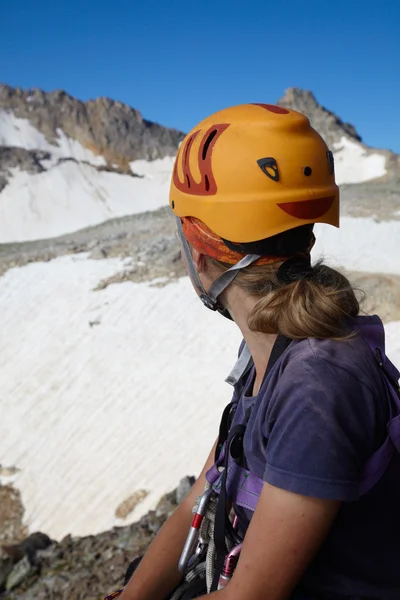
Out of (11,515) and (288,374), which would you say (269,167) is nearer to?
(288,374)

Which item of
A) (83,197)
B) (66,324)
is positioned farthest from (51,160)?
(66,324)

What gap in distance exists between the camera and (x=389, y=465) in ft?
5.26

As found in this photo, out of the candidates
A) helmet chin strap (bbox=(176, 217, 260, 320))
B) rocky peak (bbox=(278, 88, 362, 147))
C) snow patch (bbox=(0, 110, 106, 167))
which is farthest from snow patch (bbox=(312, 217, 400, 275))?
snow patch (bbox=(0, 110, 106, 167))

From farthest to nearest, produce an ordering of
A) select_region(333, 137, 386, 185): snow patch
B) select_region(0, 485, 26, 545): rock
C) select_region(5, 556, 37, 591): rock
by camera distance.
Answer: select_region(333, 137, 386, 185): snow patch < select_region(0, 485, 26, 545): rock < select_region(5, 556, 37, 591): rock

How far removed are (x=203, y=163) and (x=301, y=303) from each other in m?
0.67

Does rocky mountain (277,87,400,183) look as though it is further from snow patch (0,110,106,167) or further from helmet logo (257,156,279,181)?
helmet logo (257,156,279,181)

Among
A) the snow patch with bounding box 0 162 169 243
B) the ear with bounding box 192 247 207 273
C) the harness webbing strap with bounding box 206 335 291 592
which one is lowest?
the harness webbing strap with bounding box 206 335 291 592

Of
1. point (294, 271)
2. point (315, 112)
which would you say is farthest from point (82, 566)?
point (315, 112)

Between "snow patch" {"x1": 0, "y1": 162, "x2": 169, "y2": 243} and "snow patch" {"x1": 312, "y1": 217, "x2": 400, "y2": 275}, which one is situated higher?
"snow patch" {"x1": 0, "y1": 162, "x2": 169, "y2": 243}

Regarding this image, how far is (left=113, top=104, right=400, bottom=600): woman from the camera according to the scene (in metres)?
1.49

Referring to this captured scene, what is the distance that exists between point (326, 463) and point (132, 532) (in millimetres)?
4352

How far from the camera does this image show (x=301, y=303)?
5.77ft

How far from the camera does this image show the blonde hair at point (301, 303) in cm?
171

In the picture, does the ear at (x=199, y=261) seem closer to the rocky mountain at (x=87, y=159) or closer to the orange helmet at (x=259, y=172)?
the orange helmet at (x=259, y=172)
